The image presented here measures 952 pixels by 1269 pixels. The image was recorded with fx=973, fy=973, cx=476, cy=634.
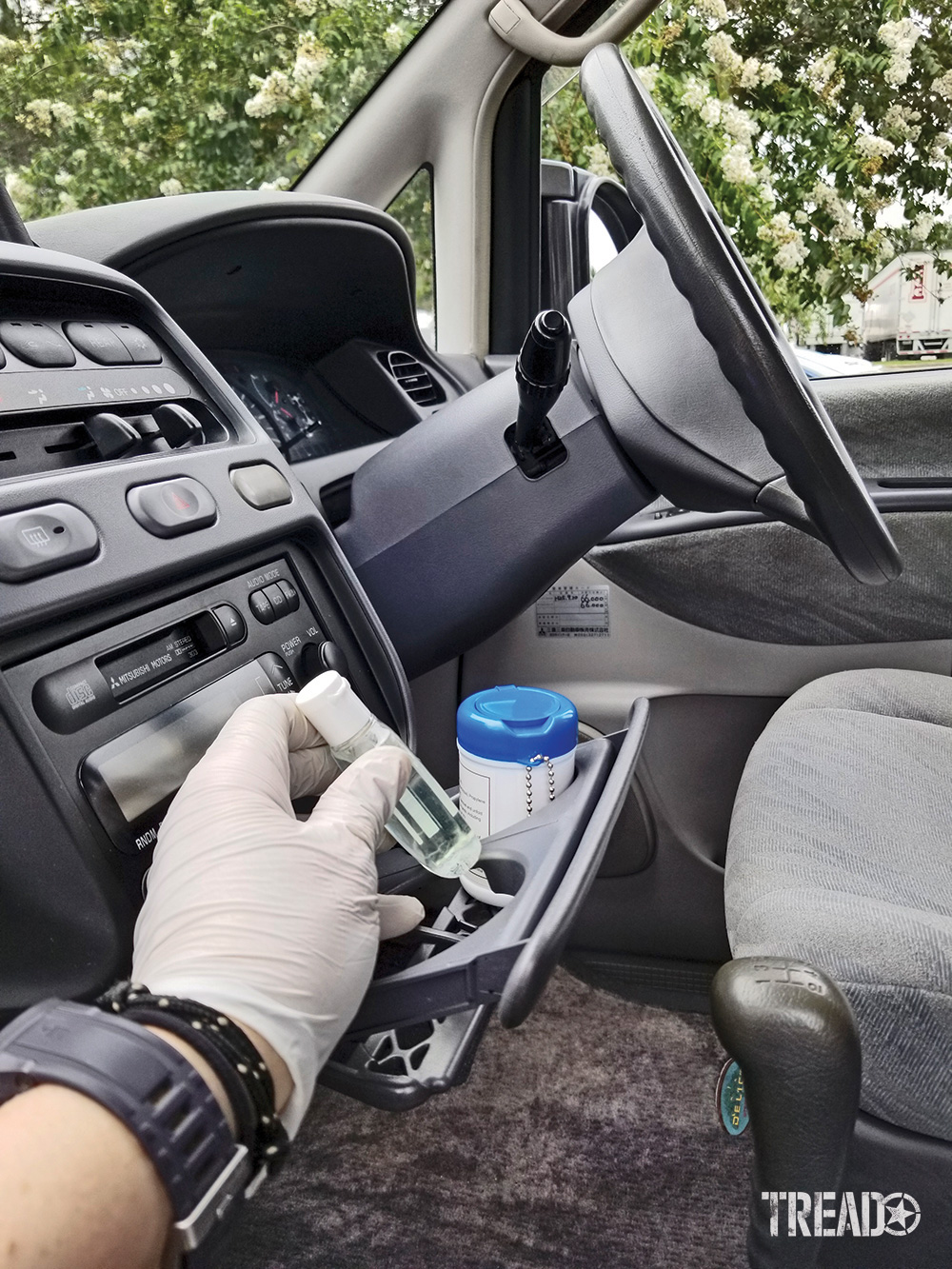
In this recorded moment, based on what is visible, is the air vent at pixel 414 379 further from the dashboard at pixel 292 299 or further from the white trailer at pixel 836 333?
the white trailer at pixel 836 333

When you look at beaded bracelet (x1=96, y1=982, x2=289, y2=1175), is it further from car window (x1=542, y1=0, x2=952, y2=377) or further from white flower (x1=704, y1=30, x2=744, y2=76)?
white flower (x1=704, y1=30, x2=744, y2=76)

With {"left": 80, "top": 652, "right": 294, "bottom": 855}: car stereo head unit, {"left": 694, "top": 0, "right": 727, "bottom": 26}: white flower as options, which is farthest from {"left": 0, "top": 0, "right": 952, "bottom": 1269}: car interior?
{"left": 694, "top": 0, "right": 727, "bottom": 26}: white flower

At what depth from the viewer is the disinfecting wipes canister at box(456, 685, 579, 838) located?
0.73 m

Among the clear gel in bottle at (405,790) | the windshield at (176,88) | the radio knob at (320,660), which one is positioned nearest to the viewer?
the clear gel in bottle at (405,790)

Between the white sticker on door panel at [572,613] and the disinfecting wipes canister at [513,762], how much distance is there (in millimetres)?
470

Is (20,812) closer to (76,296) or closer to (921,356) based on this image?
(76,296)

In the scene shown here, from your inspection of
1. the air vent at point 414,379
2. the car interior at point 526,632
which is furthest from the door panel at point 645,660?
the air vent at point 414,379

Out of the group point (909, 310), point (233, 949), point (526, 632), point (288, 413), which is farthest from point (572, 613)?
point (233, 949)

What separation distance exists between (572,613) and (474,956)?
0.81 metres

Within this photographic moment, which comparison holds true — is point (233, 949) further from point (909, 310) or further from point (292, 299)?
point (909, 310)

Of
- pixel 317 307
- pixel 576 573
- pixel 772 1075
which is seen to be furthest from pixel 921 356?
pixel 772 1075

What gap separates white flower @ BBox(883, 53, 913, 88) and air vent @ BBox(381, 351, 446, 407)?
2.25 ft

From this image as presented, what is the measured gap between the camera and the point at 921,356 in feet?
4.41

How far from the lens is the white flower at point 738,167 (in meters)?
1.29
